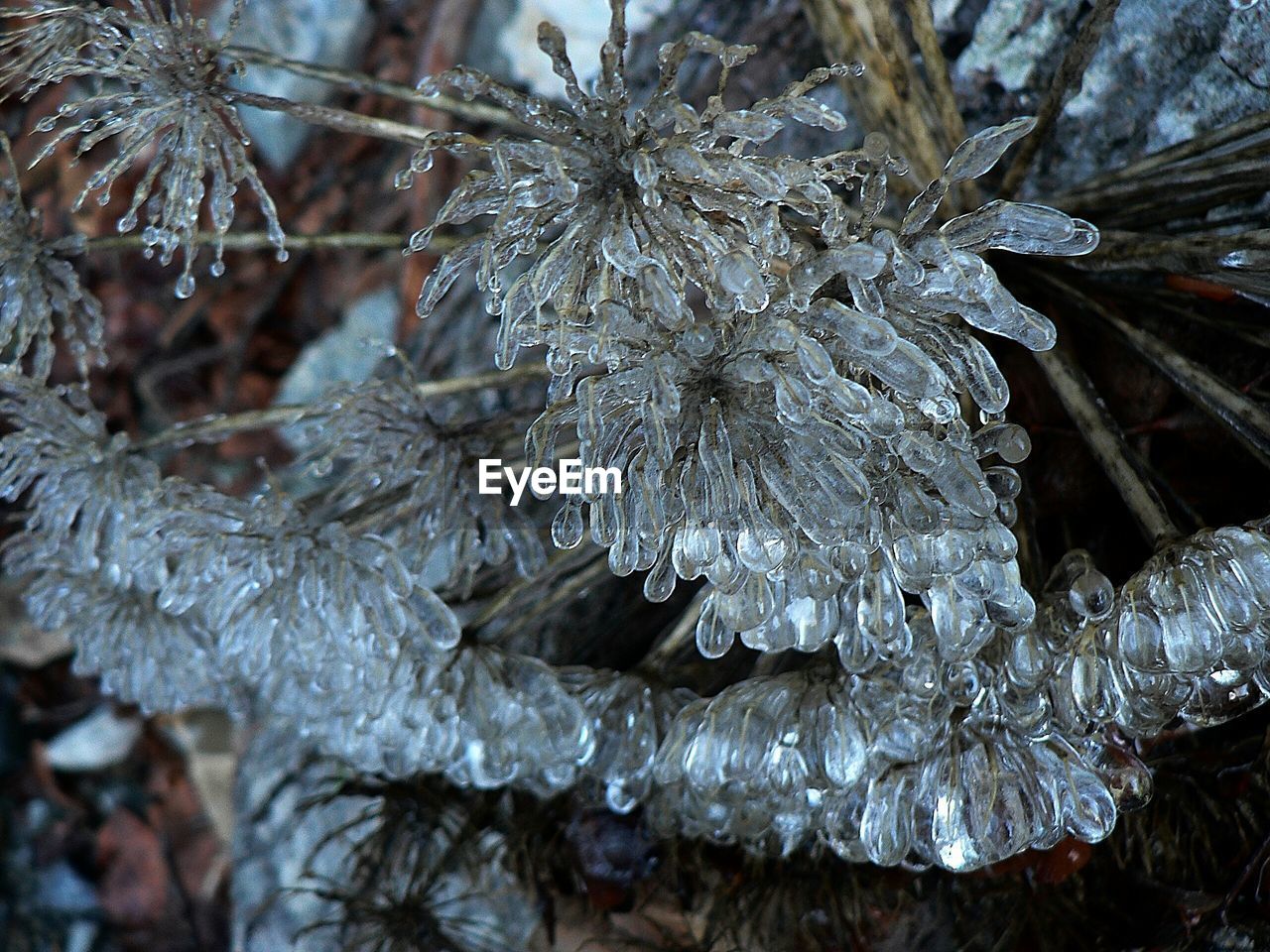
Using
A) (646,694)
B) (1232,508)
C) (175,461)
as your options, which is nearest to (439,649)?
(646,694)

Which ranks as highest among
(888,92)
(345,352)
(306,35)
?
(306,35)

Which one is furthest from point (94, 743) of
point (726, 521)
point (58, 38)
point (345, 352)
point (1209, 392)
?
point (1209, 392)

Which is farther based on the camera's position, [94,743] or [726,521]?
[94,743]

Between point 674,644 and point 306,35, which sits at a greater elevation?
point 306,35

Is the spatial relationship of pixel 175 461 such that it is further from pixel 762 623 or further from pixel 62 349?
pixel 762 623

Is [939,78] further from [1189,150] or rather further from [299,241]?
[299,241]

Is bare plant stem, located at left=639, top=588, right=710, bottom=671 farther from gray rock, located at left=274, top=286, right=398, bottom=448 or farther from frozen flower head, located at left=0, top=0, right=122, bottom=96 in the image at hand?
gray rock, located at left=274, top=286, right=398, bottom=448

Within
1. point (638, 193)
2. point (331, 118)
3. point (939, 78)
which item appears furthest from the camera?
point (939, 78)
